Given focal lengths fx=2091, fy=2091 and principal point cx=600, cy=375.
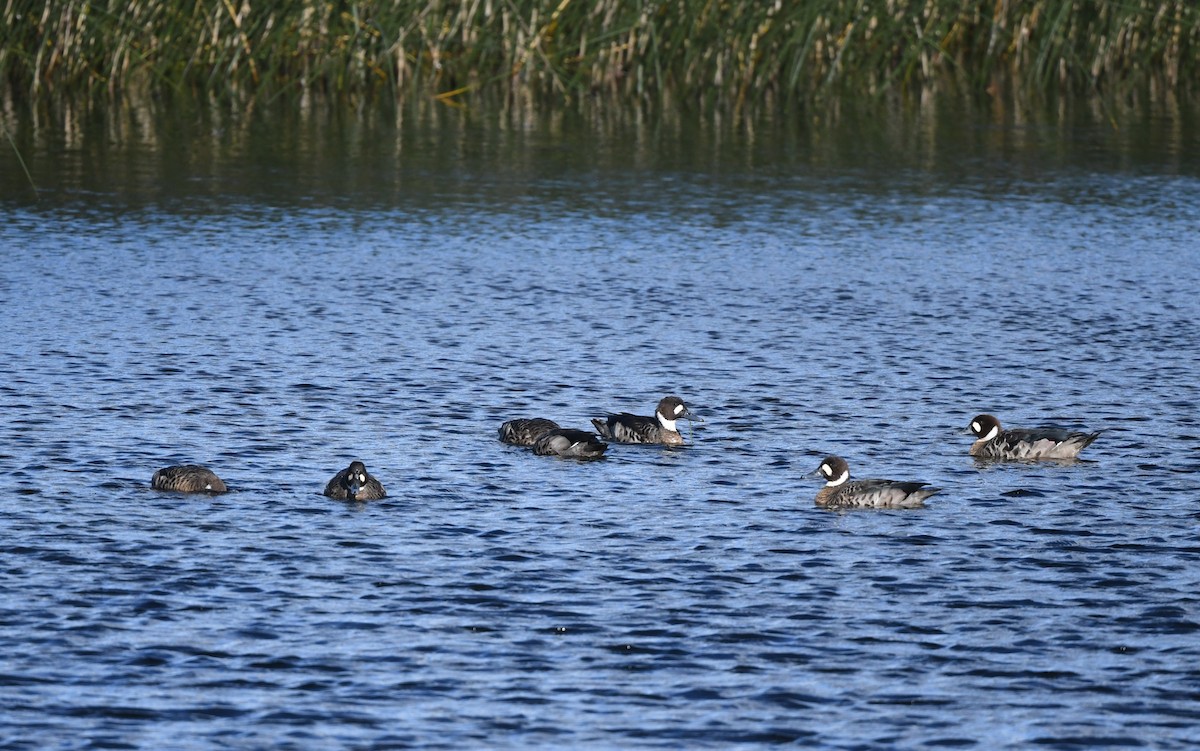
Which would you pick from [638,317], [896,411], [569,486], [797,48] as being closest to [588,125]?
[797,48]

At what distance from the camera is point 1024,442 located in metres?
17.7

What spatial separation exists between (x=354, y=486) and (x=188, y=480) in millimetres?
1340

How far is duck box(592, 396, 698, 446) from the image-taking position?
18344 mm

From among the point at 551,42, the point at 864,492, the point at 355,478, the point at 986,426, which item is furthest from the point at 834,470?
the point at 551,42

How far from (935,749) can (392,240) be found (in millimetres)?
20993

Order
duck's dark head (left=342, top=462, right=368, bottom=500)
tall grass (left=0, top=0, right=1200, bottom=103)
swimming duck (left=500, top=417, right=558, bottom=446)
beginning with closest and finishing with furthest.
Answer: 1. duck's dark head (left=342, top=462, right=368, bottom=500)
2. swimming duck (left=500, top=417, right=558, bottom=446)
3. tall grass (left=0, top=0, right=1200, bottom=103)

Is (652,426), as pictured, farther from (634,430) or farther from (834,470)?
(834,470)

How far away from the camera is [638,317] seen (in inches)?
993

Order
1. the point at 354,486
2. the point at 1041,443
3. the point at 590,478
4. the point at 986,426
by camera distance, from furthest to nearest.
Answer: the point at 986,426
the point at 1041,443
the point at 590,478
the point at 354,486

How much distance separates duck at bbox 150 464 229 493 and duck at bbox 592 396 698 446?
3.74 m

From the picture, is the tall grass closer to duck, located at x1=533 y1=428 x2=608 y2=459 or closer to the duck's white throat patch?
duck, located at x1=533 y1=428 x2=608 y2=459

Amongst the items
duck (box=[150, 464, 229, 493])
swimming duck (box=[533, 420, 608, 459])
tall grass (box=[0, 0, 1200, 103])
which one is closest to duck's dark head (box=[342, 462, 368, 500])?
duck (box=[150, 464, 229, 493])

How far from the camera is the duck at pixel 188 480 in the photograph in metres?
16.3

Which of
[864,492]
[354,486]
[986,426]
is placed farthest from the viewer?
[986,426]
